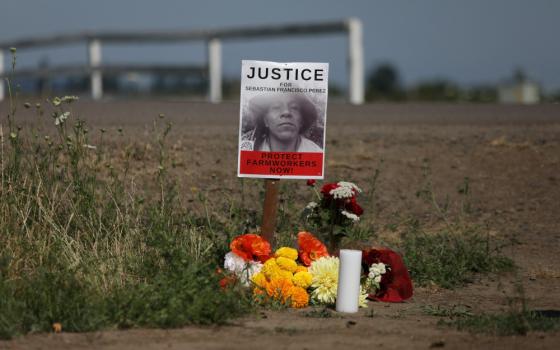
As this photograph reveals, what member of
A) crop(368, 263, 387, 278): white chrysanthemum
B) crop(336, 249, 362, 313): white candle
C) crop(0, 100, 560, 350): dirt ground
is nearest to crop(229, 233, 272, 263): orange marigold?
crop(0, 100, 560, 350): dirt ground

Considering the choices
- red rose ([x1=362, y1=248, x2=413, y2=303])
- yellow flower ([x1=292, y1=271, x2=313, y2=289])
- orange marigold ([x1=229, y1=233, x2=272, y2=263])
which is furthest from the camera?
red rose ([x1=362, y1=248, x2=413, y2=303])

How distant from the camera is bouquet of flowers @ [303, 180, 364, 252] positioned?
31.8ft

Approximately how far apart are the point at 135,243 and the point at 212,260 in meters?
0.71

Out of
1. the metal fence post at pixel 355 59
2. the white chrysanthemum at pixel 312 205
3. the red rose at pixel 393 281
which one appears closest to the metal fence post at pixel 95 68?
the metal fence post at pixel 355 59

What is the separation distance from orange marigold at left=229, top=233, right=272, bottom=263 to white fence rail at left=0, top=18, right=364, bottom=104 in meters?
10.5

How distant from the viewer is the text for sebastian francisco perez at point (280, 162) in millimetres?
9547

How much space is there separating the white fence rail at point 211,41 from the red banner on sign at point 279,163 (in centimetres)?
1012

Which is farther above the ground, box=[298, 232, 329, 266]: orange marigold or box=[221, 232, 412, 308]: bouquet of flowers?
box=[298, 232, 329, 266]: orange marigold

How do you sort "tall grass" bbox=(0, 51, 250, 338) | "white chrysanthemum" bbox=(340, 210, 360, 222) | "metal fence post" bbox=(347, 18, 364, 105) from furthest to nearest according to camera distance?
"metal fence post" bbox=(347, 18, 364, 105) < "white chrysanthemum" bbox=(340, 210, 360, 222) < "tall grass" bbox=(0, 51, 250, 338)

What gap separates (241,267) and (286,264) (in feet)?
1.13

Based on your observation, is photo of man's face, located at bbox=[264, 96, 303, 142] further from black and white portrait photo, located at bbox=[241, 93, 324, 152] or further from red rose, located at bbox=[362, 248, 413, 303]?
red rose, located at bbox=[362, 248, 413, 303]

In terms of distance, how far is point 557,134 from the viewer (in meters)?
15.6

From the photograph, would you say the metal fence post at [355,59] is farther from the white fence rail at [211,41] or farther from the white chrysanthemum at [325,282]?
the white chrysanthemum at [325,282]

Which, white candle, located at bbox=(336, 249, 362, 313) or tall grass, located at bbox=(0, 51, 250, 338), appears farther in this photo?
white candle, located at bbox=(336, 249, 362, 313)
